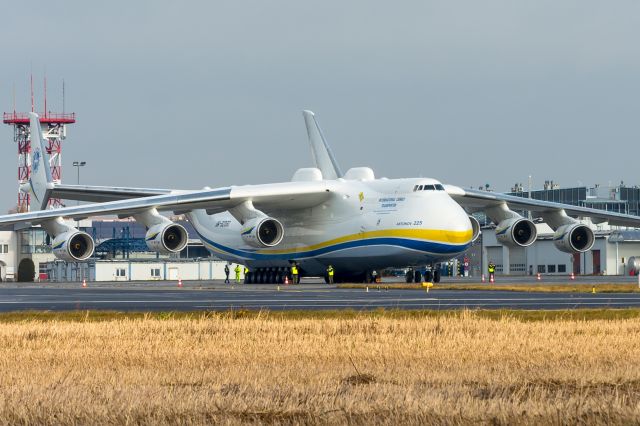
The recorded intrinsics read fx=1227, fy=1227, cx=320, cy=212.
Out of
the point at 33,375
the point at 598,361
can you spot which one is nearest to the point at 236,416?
the point at 33,375

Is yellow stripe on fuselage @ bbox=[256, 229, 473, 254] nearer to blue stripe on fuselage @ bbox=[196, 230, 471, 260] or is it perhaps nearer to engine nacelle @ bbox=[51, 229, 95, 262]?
blue stripe on fuselage @ bbox=[196, 230, 471, 260]

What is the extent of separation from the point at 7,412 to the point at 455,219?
39.6 meters

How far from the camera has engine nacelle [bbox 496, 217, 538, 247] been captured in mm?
53469

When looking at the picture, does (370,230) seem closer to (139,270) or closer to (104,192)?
(104,192)

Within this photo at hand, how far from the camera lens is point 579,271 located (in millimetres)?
81250

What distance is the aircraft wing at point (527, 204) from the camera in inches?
2144

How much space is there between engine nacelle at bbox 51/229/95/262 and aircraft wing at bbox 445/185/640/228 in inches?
616

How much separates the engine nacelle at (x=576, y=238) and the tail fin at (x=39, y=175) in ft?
77.9

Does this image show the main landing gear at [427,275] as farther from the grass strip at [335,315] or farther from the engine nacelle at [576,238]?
the grass strip at [335,315]

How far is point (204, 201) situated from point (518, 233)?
547 inches

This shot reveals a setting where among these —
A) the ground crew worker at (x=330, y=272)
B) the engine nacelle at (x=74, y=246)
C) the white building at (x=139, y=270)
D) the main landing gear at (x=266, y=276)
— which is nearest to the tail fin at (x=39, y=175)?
the engine nacelle at (x=74, y=246)

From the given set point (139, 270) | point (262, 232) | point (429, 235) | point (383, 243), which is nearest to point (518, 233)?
point (429, 235)

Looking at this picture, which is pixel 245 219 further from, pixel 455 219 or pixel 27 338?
pixel 27 338

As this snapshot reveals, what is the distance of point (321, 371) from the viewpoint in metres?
12.7
